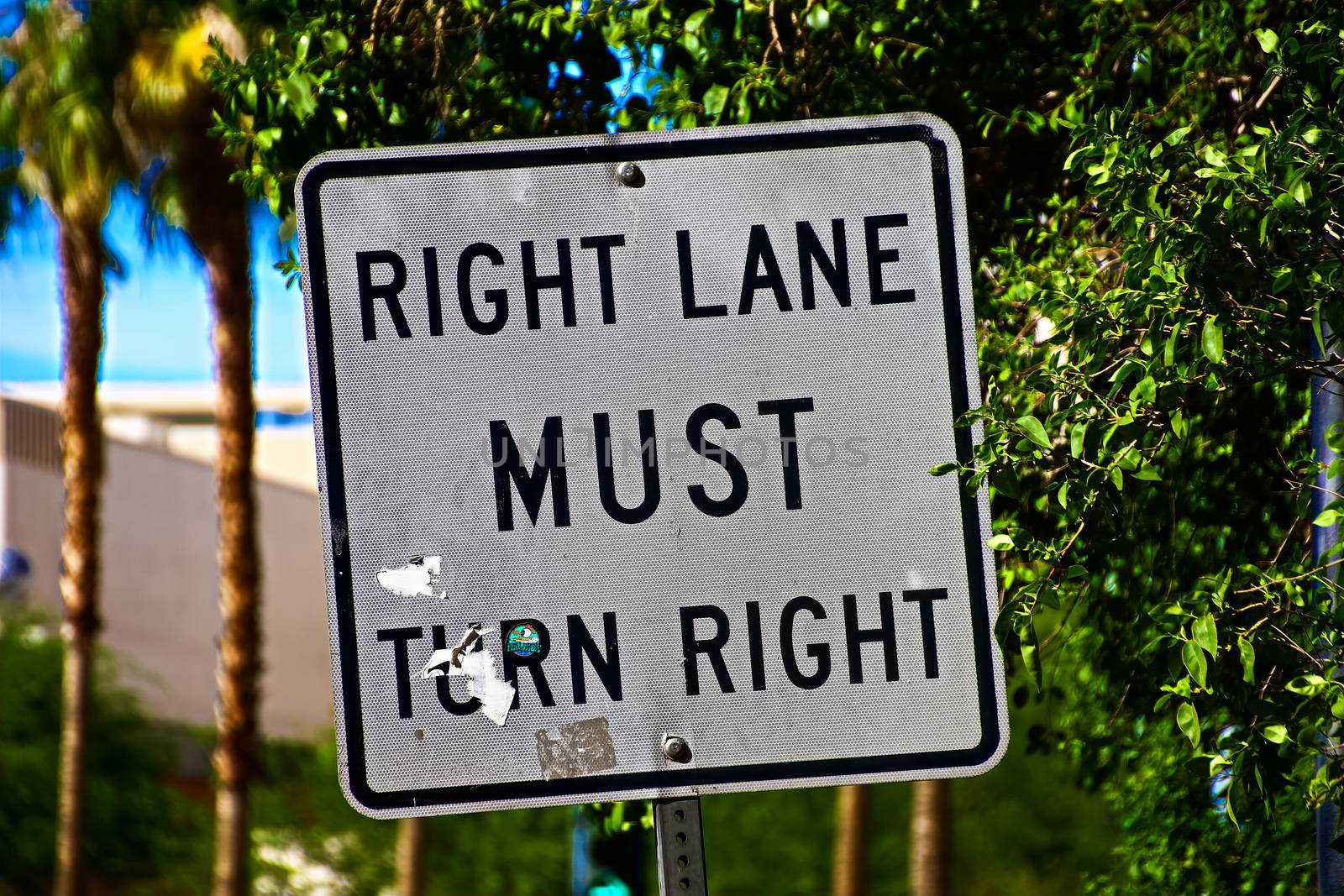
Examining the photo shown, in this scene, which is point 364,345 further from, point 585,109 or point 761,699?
point 585,109

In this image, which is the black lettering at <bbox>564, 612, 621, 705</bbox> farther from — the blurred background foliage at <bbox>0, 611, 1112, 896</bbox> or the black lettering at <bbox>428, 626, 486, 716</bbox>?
the blurred background foliage at <bbox>0, 611, 1112, 896</bbox>

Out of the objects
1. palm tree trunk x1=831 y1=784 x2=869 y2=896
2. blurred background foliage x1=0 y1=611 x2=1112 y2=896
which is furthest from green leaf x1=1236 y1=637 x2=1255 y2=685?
palm tree trunk x1=831 y1=784 x2=869 y2=896

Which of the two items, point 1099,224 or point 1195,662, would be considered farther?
point 1099,224

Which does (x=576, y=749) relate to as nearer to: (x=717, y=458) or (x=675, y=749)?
(x=675, y=749)

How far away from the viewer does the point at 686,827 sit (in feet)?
6.49

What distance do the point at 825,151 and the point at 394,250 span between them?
0.61 m

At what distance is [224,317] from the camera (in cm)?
1400

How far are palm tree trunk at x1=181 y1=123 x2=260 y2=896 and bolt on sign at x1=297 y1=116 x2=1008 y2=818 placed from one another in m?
12.2

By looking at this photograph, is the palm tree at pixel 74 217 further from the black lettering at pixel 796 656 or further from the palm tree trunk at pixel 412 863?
the black lettering at pixel 796 656

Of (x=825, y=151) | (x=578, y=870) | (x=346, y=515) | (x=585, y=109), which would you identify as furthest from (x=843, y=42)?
(x=578, y=870)

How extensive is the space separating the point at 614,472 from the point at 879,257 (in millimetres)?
465

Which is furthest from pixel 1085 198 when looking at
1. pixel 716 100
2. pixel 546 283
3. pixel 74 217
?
pixel 74 217

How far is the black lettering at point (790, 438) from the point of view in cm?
201

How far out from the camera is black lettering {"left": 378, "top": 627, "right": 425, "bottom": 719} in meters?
1.98
